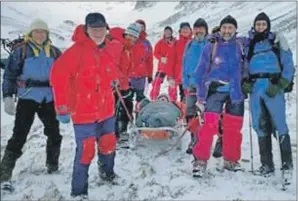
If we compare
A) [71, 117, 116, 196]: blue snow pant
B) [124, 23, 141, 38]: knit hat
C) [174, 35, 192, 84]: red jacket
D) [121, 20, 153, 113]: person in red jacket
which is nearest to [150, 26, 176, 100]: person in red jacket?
[174, 35, 192, 84]: red jacket

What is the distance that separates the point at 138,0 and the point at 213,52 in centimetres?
5713

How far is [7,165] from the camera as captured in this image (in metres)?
6.82

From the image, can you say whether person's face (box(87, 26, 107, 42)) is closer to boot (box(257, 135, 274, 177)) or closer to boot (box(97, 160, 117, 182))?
boot (box(97, 160, 117, 182))

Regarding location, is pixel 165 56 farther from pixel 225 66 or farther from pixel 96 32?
pixel 96 32

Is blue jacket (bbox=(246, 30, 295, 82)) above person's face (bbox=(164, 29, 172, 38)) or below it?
below

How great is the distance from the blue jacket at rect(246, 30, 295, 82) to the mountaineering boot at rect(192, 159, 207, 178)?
4.83 feet

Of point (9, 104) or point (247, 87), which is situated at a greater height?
point (247, 87)

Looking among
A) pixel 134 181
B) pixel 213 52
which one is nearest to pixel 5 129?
pixel 134 181

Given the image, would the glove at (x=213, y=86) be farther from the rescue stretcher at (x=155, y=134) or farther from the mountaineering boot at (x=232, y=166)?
the rescue stretcher at (x=155, y=134)

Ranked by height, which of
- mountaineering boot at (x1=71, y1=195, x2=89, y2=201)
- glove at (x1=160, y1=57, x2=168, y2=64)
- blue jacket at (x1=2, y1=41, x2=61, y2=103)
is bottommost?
mountaineering boot at (x1=71, y1=195, x2=89, y2=201)

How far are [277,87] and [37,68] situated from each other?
131 inches

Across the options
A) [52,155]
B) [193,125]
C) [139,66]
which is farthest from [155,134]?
[52,155]

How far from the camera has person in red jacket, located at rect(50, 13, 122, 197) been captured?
6000 mm

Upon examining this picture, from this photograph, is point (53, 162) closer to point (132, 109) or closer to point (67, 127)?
point (132, 109)
